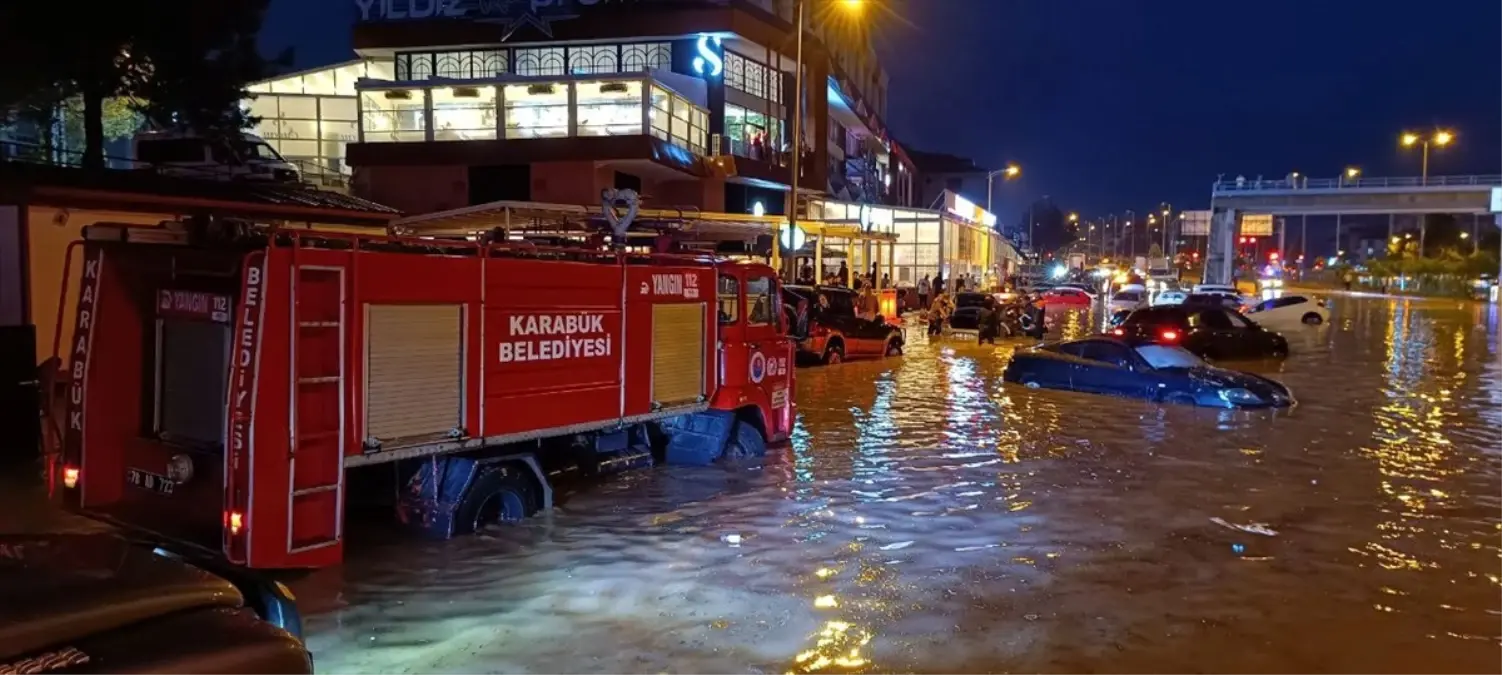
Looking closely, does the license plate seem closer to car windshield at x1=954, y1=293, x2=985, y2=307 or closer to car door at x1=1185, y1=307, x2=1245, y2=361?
car door at x1=1185, y1=307, x2=1245, y2=361

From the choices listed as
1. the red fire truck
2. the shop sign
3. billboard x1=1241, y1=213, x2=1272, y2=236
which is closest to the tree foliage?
the shop sign

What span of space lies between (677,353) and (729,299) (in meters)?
1.13

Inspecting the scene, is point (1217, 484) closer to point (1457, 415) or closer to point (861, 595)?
point (861, 595)

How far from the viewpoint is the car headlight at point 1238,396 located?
15.9 meters

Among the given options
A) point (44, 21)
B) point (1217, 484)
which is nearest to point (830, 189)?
point (44, 21)

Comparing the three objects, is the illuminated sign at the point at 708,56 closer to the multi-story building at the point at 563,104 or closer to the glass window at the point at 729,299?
the multi-story building at the point at 563,104

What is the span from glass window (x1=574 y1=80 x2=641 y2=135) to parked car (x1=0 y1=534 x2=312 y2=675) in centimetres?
2971

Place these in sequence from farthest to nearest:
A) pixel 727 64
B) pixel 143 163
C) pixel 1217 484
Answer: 1. pixel 727 64
2. pixel 143 163
3. pixel 1217 484

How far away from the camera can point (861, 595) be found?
705 centimetres

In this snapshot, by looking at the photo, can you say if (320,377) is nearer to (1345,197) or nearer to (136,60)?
(136,60)

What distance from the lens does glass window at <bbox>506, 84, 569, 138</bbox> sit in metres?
33.6

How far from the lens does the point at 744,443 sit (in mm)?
11672

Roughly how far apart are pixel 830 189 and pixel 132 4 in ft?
97.4

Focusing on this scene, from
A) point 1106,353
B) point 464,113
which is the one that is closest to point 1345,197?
point 464,113
